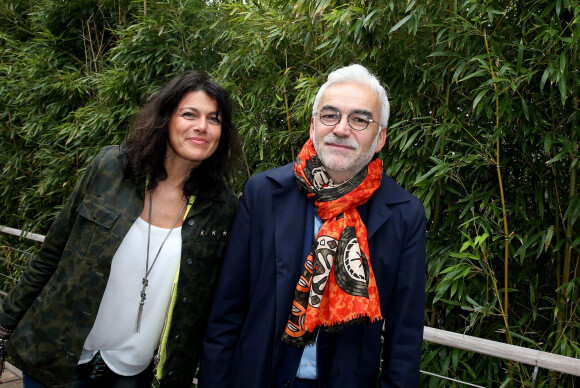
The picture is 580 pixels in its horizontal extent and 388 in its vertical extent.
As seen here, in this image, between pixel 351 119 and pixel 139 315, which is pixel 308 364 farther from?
pixel 351 119

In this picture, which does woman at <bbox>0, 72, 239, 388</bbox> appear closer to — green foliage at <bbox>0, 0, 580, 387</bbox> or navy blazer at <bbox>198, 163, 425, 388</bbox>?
navy blazer at <bbox>198, 163, 425, 388</bbox>

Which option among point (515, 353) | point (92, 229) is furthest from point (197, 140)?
point (515, 353)

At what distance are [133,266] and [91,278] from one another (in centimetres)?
13

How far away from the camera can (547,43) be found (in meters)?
1.86

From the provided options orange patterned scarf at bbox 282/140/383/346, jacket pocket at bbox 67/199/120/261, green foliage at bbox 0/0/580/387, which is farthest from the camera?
green foliage at bbox 0/0/580/387

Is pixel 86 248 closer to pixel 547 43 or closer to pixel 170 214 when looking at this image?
pixel 170 214

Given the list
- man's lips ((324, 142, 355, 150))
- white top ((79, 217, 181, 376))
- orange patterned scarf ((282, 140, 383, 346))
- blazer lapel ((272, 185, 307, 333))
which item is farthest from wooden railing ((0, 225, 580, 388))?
white top ((79, 217, 181, 376))

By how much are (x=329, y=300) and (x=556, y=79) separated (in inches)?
48.5

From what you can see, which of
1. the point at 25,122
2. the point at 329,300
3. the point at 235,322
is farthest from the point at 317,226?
the point at 25,122

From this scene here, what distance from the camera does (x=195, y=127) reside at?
1484mm

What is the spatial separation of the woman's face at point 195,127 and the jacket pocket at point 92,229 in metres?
0.31

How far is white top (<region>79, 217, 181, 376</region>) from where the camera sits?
1.48m

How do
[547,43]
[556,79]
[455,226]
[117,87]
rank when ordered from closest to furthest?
[556,79] < [547,43] < [455,226] < [117,87]

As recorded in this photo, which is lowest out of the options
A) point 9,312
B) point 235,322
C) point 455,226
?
point 9,312
